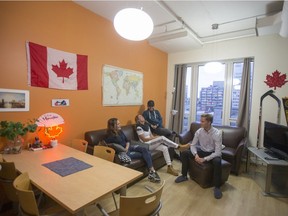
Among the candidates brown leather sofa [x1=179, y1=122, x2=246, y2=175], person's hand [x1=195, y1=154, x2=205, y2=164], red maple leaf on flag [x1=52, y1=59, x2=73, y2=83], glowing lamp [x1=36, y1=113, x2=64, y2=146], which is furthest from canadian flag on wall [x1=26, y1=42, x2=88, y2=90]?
brown leather sofa [x1=179, y1=122, x2=246, y2=175]

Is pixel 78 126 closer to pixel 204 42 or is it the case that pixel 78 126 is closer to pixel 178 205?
pixel 178 205

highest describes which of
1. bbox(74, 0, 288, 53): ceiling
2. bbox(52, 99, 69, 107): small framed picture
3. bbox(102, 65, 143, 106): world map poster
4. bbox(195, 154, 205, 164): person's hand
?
bbox(74, 0, 288, 53): ceiling

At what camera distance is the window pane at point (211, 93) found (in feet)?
14.9

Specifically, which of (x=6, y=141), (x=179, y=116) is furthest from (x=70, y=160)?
(x=179, y=116)

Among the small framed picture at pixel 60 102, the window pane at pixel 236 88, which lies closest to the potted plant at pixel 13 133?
the small framed picture at pixel 60 102

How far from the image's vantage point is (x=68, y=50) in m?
2.77

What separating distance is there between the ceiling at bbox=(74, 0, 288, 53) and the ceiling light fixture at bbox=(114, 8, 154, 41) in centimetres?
113

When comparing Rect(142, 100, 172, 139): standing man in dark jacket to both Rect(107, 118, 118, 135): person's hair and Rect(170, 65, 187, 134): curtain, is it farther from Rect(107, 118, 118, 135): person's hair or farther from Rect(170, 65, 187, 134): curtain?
Rect(107, 118, 118, 135): person's hair

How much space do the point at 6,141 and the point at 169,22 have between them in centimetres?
332

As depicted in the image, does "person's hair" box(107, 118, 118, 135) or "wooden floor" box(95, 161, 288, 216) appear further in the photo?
"person's hair" box(107, 118, 118, 135)

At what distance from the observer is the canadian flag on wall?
7.80 ft

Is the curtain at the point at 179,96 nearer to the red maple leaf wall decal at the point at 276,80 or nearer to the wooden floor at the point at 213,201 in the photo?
the red maple leaf wall decal at the point at 276,80

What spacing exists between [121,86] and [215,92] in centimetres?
254

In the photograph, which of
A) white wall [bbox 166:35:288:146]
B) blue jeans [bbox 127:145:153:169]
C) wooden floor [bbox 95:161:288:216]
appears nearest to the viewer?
wooden floor [bbox 95:161:288:216]
